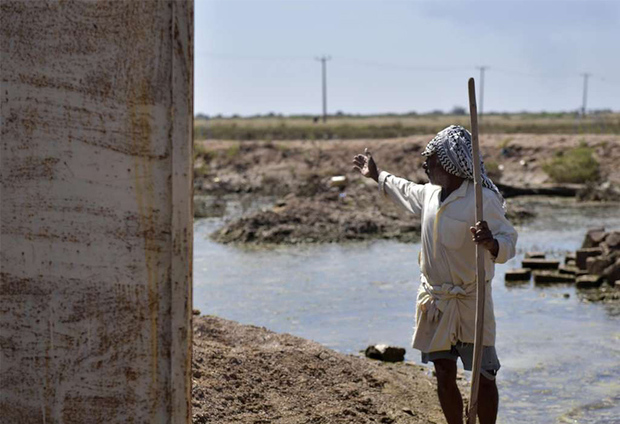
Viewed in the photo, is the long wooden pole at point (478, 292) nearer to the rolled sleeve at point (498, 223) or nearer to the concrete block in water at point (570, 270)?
the rolled sleeve at point (498, 223)

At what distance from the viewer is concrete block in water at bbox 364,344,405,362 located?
8.45 meters

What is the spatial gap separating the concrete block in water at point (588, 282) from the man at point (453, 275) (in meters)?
7.88

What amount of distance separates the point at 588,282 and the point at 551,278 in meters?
0.63

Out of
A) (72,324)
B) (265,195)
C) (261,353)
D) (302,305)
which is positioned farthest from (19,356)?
(265,195)

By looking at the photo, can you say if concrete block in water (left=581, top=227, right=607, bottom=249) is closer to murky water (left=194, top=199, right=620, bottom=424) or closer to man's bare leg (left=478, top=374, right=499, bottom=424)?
murky water (left=194, top=199, right=620, bottom=424)

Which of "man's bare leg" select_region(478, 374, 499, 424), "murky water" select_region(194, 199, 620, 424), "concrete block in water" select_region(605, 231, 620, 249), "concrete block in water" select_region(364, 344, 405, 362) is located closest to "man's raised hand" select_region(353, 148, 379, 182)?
"man's bare leg" select_region(478, 374, 499, 424)

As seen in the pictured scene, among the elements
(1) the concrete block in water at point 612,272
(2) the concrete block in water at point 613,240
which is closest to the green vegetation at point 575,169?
(2) the concrete block in water at point 613,240

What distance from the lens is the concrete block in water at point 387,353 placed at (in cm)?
845

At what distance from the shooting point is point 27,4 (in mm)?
3480

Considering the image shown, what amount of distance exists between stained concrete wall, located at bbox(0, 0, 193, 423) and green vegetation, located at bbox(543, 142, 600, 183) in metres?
25.3

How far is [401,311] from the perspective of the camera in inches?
435

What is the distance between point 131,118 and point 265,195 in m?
25.6

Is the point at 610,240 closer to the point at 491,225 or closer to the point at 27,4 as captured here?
the point at 491,225

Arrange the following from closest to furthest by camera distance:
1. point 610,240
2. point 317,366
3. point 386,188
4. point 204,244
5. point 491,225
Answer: point 491,225 → point 386,188 → point 317,366 → point 610,240 → point 204,244
